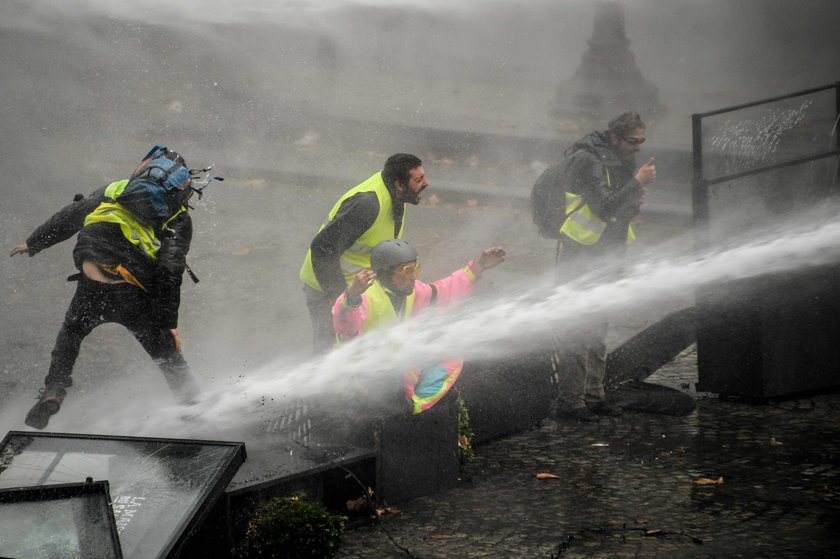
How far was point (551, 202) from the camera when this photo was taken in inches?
265

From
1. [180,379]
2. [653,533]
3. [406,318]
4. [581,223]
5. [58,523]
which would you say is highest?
[581,223]

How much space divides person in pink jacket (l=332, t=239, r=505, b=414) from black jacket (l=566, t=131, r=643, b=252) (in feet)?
4.15

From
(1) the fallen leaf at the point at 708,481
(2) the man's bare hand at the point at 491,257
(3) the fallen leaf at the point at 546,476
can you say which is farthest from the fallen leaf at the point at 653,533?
(2) the man's bare hand at the point at 491,257

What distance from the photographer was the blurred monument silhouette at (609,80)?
47.4 ft

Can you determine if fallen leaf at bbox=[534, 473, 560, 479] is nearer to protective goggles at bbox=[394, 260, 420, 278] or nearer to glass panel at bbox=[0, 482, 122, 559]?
protective goggles at bbox=[394, 260, 420, 278]

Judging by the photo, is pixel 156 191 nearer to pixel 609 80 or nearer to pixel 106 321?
pixel 106 321

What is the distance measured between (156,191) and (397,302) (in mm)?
1378

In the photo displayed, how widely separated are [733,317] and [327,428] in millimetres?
2841

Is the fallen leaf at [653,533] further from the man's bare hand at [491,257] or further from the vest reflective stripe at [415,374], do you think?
the man's bare hand at [491,257]

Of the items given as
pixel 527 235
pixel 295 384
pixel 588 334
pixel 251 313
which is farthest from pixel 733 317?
pixel 527 235

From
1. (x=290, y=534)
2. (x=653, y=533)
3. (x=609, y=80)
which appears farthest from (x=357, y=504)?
(x=609, y=80)

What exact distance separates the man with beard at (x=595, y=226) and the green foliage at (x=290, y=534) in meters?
2.45

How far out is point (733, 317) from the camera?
22.0 feet

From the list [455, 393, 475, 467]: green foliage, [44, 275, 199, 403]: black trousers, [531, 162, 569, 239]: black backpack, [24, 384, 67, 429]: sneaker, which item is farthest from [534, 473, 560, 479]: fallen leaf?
[24, 384, 67, 429]: sneaker
